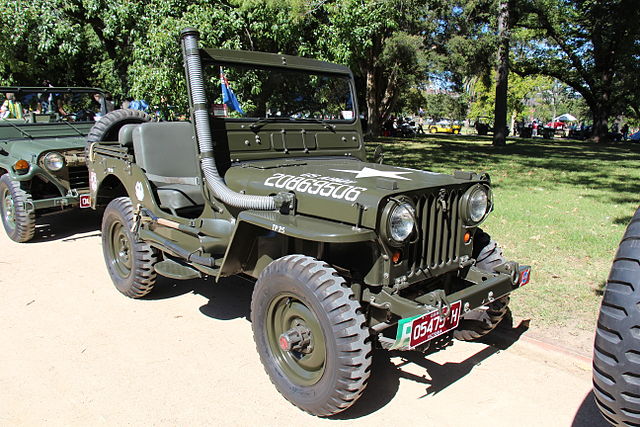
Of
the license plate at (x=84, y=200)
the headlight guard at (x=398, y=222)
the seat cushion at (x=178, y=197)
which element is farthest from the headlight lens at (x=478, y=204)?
the license plate at (x=84, y=200)

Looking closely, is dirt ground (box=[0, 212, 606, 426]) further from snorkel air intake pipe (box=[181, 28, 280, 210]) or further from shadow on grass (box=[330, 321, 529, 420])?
snorkel air intake pipe (box=[181, 28, 280, 210])

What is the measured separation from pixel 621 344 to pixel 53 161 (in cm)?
673

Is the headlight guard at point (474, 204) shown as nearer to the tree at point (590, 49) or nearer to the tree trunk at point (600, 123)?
the tree at point (590, 49)

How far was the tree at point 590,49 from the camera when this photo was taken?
2441 centimetres

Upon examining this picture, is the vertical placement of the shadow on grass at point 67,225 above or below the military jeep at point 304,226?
below

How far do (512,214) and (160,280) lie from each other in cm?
515

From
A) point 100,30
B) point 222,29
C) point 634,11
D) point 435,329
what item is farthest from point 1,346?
point 634,11

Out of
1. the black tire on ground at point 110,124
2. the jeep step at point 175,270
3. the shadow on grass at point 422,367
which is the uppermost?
the black tire on ground at point 110,124

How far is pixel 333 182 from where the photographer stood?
3291 mm

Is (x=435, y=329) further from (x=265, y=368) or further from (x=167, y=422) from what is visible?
(x=167, y=422)

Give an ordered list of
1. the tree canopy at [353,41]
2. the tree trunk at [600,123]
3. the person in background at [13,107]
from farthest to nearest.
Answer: the tree trunk at [600,123], the person in background at [13,107], the tree canopy at [353,41]

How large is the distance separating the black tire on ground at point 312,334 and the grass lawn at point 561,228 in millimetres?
2047

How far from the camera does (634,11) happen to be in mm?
22672

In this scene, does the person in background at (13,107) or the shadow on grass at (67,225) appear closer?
the shadow on grass at (67,225)
